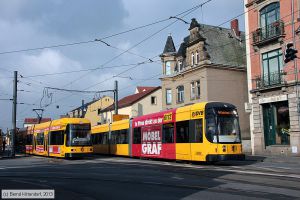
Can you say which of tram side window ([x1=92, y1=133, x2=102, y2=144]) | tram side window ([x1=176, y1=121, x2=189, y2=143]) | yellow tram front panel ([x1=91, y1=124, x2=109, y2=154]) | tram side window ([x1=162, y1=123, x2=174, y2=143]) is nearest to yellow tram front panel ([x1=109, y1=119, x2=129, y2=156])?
yellow tram front panel ([x1=91, y1=124, x2=109, y2=154])

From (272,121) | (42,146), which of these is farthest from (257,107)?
(42,146)

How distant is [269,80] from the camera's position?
3322 centimetres

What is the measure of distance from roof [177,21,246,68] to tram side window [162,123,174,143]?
2154 centimetres

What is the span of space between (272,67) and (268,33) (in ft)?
9.02

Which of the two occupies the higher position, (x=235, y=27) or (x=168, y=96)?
(x=235, y=27)

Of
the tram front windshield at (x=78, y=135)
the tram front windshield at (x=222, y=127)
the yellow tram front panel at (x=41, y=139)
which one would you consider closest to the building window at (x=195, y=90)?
the yellow tram front panel at (x=41, y=139)

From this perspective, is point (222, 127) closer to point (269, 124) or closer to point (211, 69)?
point (269, 124)

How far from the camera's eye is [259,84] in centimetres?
3409

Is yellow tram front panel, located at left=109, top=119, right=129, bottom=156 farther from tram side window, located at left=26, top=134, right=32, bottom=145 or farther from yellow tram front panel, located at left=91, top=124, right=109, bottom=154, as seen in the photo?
tram side window, located at left=26, top=134, right=32, bottom=145

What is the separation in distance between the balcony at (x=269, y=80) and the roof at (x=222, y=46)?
443 inches

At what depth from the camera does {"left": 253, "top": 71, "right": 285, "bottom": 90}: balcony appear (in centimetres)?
3178

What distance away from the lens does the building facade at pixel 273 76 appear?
30578 mm

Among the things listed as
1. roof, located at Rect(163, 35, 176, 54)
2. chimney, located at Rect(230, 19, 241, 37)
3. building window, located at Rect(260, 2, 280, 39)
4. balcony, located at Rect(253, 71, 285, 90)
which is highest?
chimney, located at Rect(230, 19, 241, 37)

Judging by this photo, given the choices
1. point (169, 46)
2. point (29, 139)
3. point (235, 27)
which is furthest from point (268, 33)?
point (29, 139)
